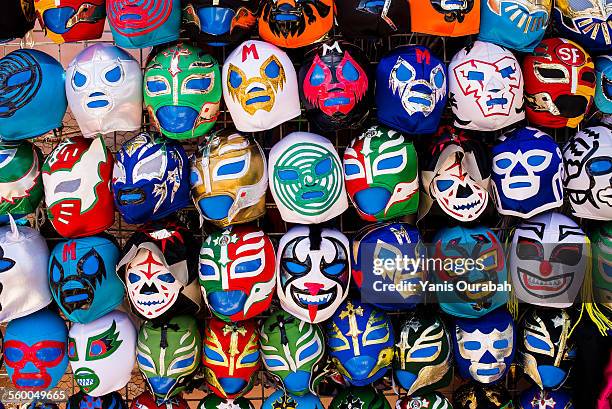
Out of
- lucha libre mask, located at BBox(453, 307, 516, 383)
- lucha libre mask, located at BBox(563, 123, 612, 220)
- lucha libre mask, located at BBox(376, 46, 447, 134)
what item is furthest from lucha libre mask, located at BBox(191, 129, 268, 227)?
lucha libre mask, located at BBox(563, 123, 612, 220)

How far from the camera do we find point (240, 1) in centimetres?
118

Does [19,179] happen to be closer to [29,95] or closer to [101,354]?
[29,95]

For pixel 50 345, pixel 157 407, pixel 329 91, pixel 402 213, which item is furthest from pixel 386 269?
pixel 50 345

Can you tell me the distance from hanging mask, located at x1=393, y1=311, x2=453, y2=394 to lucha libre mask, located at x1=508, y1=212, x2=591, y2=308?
200mm

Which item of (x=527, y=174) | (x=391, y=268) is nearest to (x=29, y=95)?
(x=391, y=268)

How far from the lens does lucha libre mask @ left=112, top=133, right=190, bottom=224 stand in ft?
3.89

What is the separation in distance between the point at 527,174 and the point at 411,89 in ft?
0.96

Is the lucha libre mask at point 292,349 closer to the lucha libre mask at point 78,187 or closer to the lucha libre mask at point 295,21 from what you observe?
the lucha libre mask at point 78,187

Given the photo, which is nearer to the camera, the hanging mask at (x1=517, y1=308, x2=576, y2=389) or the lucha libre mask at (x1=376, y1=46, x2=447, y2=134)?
the lucha libre mask at (x1=376, y1=46, x2=447, y2=134)

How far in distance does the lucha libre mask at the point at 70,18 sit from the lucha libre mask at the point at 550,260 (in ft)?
3.25

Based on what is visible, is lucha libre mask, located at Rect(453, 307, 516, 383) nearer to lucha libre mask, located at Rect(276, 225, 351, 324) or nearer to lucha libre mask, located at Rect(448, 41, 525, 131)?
lucha libre mask, located at Rect(276, 225, 351, 324)

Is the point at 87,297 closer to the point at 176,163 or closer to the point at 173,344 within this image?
the point at 173,344

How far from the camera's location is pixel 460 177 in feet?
4.02

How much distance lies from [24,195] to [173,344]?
0.44 metres
